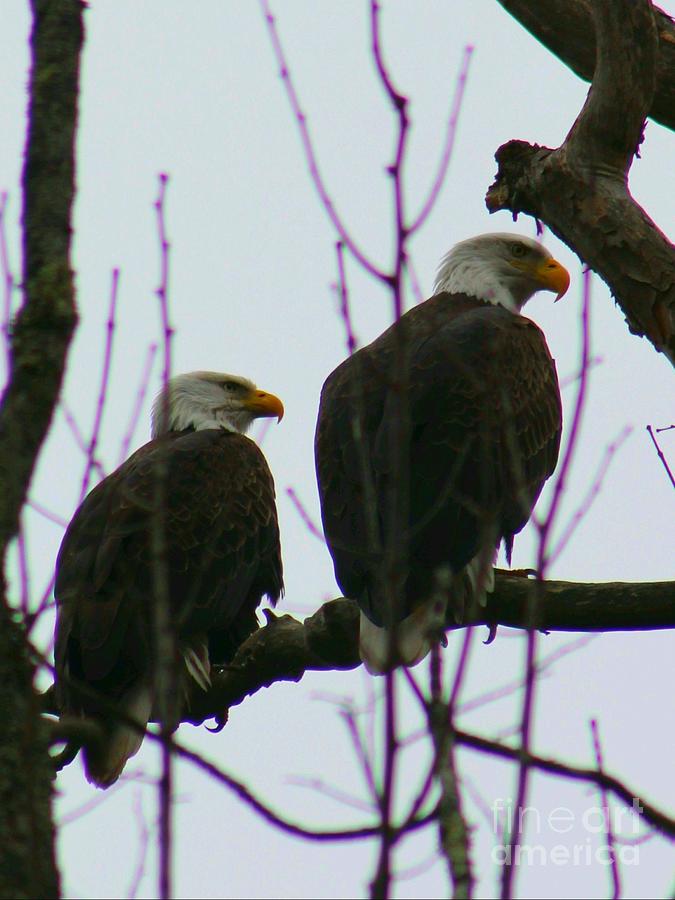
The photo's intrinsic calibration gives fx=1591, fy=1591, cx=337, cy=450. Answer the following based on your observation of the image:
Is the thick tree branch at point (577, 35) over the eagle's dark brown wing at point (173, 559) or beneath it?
over

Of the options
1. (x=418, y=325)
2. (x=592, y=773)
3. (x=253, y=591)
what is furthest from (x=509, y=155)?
(x=592, y=773)

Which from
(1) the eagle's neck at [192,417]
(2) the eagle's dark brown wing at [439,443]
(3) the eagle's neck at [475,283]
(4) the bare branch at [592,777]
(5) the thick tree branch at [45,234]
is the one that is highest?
(3) the eagle's neck at [475,283]

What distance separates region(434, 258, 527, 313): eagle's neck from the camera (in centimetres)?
708

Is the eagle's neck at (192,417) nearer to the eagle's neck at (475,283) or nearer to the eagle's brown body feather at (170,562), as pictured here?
the eagle's brown body feather at (170,562)

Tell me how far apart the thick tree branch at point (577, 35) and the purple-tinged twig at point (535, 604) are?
331 centimetres

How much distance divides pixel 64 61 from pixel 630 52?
2631mm

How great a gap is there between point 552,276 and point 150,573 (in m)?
2.44

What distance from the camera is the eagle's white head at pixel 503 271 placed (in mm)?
7148

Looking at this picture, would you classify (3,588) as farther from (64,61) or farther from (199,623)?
(199,623)

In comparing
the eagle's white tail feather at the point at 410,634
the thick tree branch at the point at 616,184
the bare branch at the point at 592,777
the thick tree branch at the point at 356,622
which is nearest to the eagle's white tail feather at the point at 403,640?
the eagle's white tail feather at the point at 410,634

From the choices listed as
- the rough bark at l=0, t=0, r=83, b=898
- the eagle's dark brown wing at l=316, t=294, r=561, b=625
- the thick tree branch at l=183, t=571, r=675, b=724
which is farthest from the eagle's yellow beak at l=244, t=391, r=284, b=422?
the rough bark at l=0, t=0, r=83, b=898

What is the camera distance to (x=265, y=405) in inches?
307

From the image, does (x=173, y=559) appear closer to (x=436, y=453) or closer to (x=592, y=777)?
(x=436, y=453)

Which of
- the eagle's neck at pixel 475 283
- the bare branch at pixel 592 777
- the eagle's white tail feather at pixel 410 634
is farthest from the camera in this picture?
the eagle's neck at pixel 475 283
